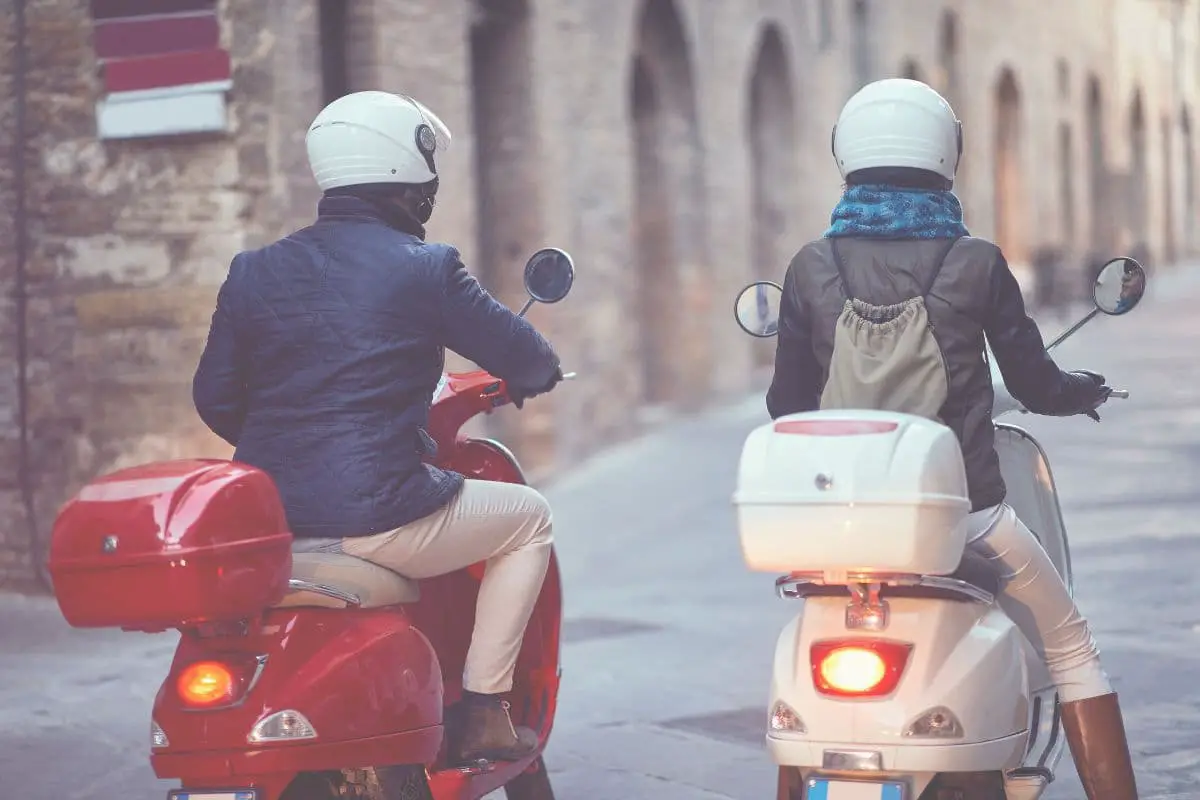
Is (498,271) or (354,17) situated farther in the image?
(498,271)

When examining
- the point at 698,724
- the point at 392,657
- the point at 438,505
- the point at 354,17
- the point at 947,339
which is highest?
the point at 354,17

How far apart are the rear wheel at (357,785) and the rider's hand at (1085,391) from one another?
4.71 ft

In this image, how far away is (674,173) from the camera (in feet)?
49.6

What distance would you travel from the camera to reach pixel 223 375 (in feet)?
13.4

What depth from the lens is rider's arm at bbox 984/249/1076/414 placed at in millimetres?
3770

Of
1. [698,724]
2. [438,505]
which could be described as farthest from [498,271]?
[438,505]

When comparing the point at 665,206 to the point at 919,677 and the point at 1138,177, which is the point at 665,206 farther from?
the point at 1138,177

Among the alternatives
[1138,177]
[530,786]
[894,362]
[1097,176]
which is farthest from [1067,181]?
[894,362]

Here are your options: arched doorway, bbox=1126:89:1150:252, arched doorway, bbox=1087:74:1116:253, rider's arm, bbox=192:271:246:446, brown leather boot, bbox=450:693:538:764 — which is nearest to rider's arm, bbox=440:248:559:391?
rider's arm, bbox=192:271:246:446

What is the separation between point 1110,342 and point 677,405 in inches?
275

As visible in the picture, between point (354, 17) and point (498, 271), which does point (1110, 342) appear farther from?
point (354, 17)

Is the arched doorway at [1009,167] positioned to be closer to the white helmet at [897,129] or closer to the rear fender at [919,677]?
the white helmet at [897,129]

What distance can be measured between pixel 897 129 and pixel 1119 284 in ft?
1.97

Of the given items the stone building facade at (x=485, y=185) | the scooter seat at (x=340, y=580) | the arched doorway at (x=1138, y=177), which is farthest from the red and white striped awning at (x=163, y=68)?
the arched doorway at (x=1138, y=177)
